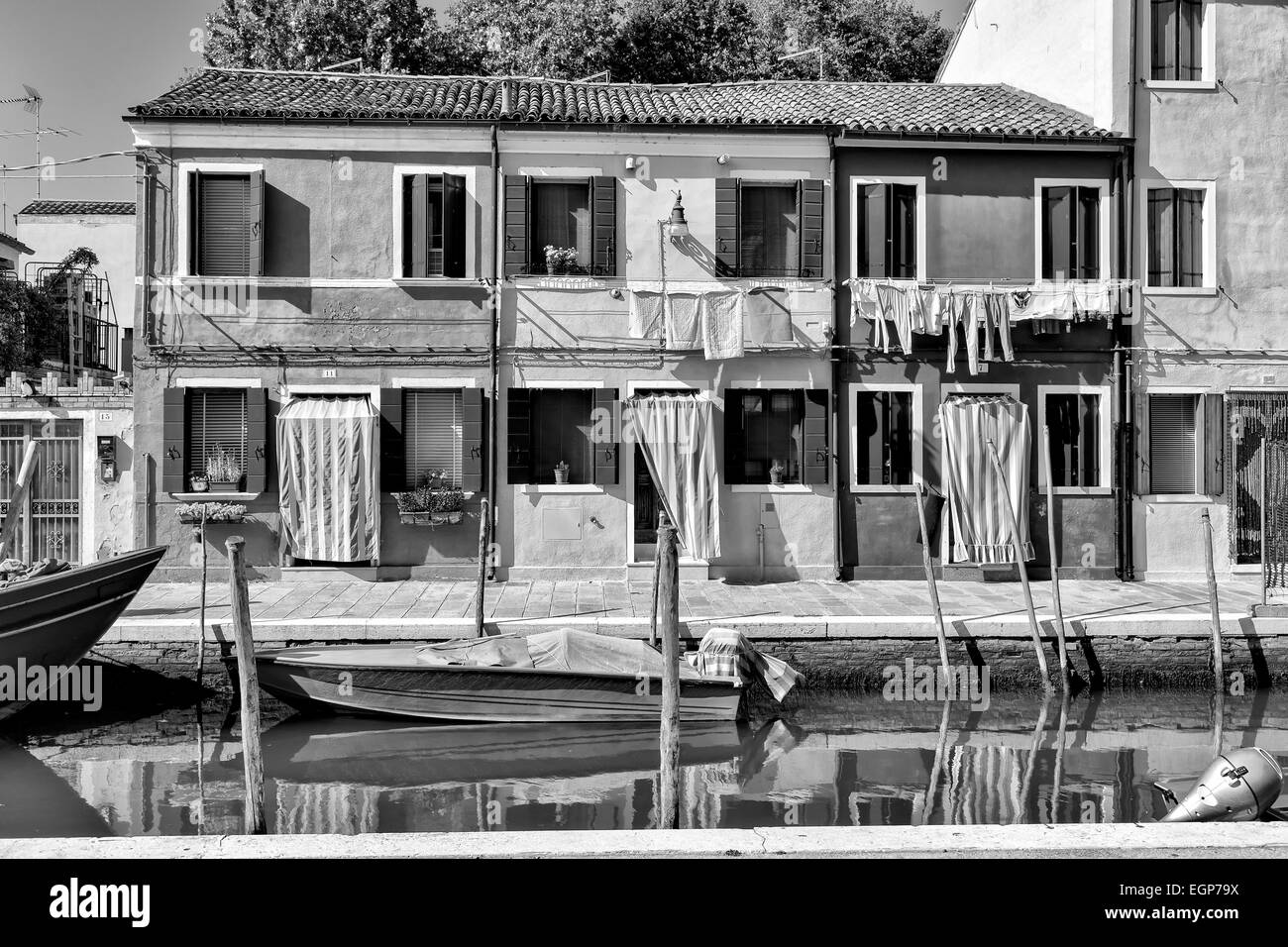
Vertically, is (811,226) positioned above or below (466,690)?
above

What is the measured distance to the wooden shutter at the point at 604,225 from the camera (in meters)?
14.4

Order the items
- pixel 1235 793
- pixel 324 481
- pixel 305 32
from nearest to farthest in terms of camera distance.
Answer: pixel 1235 793
pixel 324 481
pixel 305 32

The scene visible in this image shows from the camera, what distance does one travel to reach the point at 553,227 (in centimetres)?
1465

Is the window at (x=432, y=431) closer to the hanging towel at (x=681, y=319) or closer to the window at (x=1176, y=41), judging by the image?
the hanging towel at (x=681, y=319)

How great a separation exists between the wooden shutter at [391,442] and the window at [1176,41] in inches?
437

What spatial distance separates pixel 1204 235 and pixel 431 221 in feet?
34.0

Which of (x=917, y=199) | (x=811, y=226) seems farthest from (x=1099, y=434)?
(x=811, y=226)

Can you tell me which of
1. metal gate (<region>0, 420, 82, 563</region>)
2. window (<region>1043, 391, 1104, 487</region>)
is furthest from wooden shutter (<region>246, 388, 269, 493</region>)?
window (<region>1043, 391, 1104, 487</region>)

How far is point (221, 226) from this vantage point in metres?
14.2

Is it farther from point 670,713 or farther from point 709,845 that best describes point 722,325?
point 709,845

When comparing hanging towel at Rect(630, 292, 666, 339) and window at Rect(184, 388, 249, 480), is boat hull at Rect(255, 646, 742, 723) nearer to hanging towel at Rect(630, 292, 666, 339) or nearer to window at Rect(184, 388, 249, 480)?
window at Rect(184, 388, 249, 480)

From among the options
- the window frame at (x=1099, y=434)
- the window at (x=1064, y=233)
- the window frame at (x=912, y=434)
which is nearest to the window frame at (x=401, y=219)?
the window frame at (x=912, y=434)
